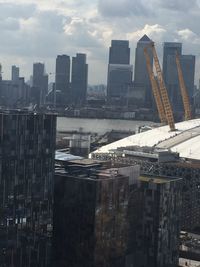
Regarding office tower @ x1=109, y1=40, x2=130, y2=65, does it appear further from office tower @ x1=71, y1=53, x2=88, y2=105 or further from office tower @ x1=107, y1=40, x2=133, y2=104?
office tower @ x1=71, y1=53, x2=88, y2=105

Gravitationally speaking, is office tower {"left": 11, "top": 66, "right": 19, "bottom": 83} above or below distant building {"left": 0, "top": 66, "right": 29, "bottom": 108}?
above

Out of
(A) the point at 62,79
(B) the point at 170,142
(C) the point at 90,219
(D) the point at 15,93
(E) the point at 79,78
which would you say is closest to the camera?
(C) the point at 90,219

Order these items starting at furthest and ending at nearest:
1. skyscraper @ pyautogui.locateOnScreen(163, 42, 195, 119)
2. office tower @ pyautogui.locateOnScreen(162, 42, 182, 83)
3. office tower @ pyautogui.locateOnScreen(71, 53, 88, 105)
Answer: office tower @ pyautogui.locateOnScreen(162, 42, 182, 83), office tower @ pyautogui.locateOnScreen(71, 53, 88, 105), skyscraper @ pyautogui.locateOnScreen(163, 42, 195, 119)

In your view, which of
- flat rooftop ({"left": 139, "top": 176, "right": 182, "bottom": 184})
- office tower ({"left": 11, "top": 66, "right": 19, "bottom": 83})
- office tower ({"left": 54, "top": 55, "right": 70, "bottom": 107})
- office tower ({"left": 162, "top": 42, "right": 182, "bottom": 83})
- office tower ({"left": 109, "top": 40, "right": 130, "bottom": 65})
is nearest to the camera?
flat rooftop ({"left": 139, "top": 176, "right": 182, "bottom": 184})

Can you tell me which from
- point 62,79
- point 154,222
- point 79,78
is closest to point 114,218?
point 154,222

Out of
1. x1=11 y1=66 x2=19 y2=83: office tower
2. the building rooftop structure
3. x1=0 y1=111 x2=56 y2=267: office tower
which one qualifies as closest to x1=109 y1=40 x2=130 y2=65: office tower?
x1=11 y1=66 x2=19 y2=83: office tower

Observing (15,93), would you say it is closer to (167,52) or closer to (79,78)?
(79,78)
